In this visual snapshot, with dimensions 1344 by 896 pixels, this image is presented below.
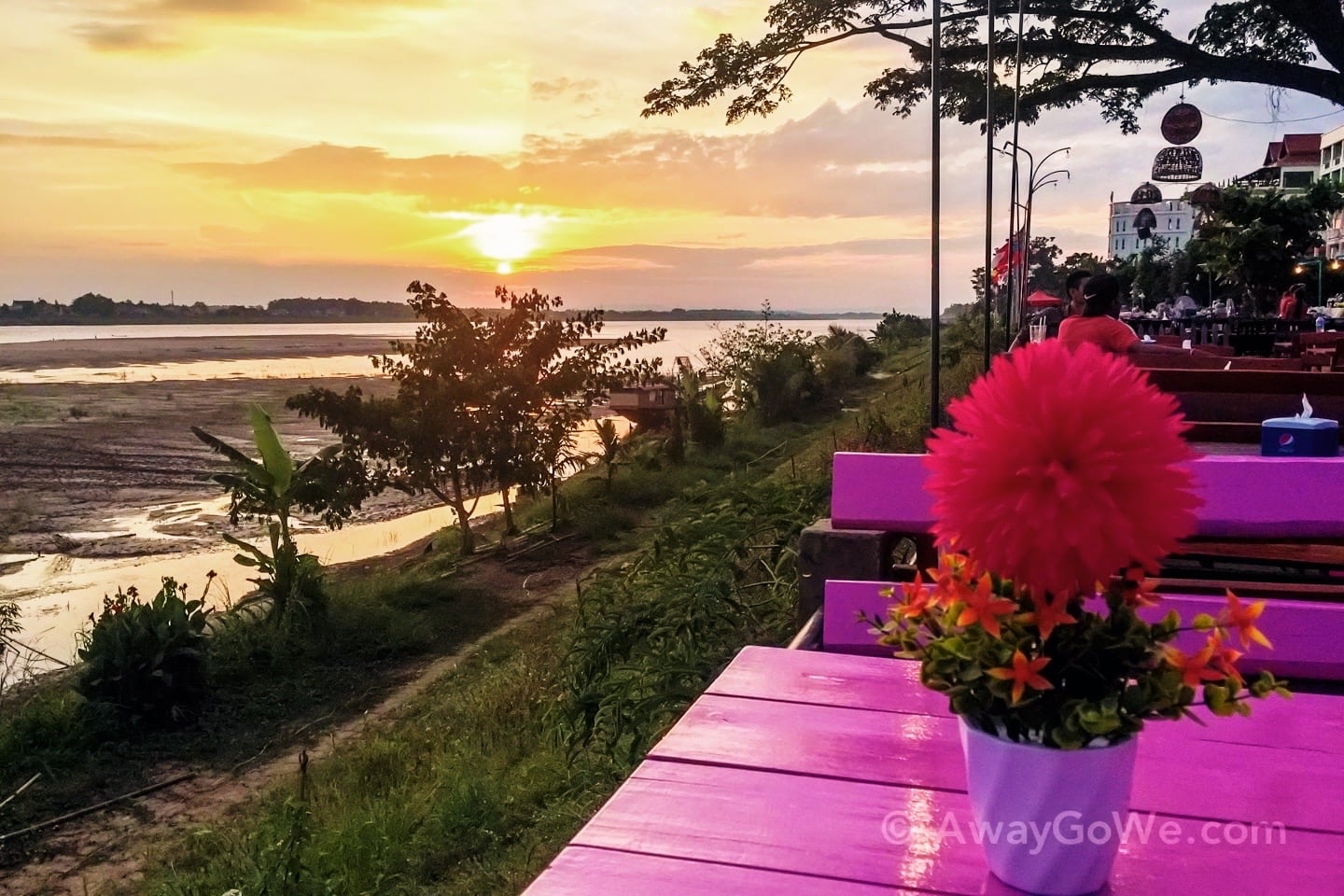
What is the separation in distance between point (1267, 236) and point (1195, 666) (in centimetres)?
2734

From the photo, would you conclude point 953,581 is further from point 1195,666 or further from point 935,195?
point 935,195

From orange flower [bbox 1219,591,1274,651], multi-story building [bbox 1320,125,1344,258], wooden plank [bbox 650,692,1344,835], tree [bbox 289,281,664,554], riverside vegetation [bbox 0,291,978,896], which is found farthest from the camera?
multi-story building [bbox 1320,125,1344,258]

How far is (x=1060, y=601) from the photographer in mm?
1077

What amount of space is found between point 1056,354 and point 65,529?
67.8ft

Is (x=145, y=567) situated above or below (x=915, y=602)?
below

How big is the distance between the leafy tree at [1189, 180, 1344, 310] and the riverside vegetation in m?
16.0

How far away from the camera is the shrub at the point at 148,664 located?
27.7 ft

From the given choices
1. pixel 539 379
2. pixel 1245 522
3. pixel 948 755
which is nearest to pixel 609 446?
pixel 539 379

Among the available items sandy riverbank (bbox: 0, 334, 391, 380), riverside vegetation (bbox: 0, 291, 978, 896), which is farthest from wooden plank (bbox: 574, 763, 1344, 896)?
sandy riverbank (bbox: 0, 334, 391, 380)

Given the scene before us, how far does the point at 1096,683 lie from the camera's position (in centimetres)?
113

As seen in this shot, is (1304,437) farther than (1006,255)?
No

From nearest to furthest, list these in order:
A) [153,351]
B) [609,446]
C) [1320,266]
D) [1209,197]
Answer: [609,446], [1209,197], [1320,266], [153,351]

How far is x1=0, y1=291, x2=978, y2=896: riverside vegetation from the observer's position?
4336 mm

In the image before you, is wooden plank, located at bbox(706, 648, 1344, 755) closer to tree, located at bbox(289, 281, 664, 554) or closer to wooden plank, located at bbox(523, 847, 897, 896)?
wooden plank, located at bbox(523, 847, 897, 896)
